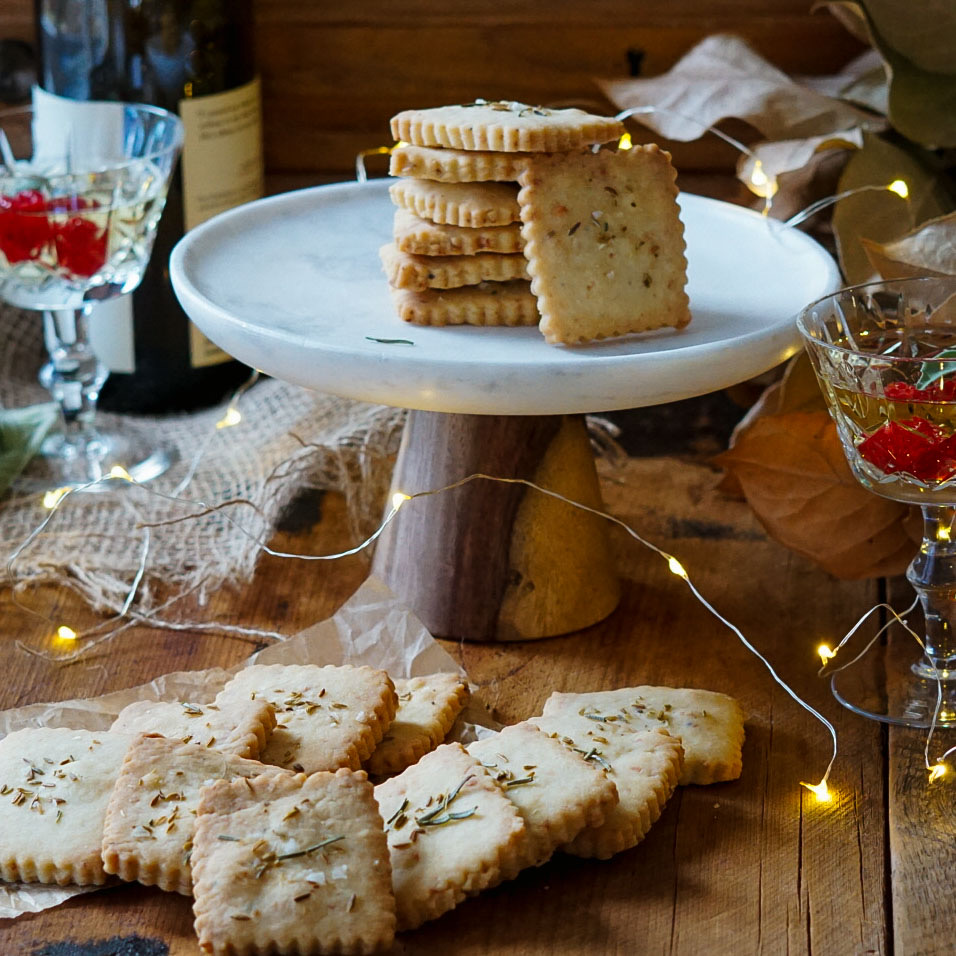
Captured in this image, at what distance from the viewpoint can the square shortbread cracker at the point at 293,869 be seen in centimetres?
75

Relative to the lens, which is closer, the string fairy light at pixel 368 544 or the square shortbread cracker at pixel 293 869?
the square shortbread cracker at pixel 293 869

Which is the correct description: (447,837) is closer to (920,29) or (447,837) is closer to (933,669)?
(933,669)

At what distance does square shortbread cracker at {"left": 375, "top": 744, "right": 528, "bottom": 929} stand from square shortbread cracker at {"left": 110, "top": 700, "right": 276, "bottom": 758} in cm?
9

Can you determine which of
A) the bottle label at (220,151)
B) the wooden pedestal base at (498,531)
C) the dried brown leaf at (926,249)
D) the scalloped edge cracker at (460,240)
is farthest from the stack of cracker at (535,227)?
the bottle label at (220,151)

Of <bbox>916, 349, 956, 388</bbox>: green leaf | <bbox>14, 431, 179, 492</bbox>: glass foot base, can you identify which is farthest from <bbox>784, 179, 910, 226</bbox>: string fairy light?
<bbox>14, 431, 179, 492</bbox>: glass foot base

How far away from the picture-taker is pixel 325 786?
82cm

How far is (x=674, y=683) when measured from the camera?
42.4 inches

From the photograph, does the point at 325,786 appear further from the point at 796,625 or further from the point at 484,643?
the point at 796,625

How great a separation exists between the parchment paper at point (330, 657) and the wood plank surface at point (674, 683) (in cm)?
4

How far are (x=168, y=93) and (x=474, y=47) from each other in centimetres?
37

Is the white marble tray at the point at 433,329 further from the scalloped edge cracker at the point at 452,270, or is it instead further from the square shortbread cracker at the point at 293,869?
the square shortbread cracker at the point at 293,869

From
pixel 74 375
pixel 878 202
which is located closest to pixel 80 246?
pixel 74 375

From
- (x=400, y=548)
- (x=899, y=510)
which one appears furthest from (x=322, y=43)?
(x=899, y=510)

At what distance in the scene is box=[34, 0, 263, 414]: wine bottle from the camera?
1.42 m
